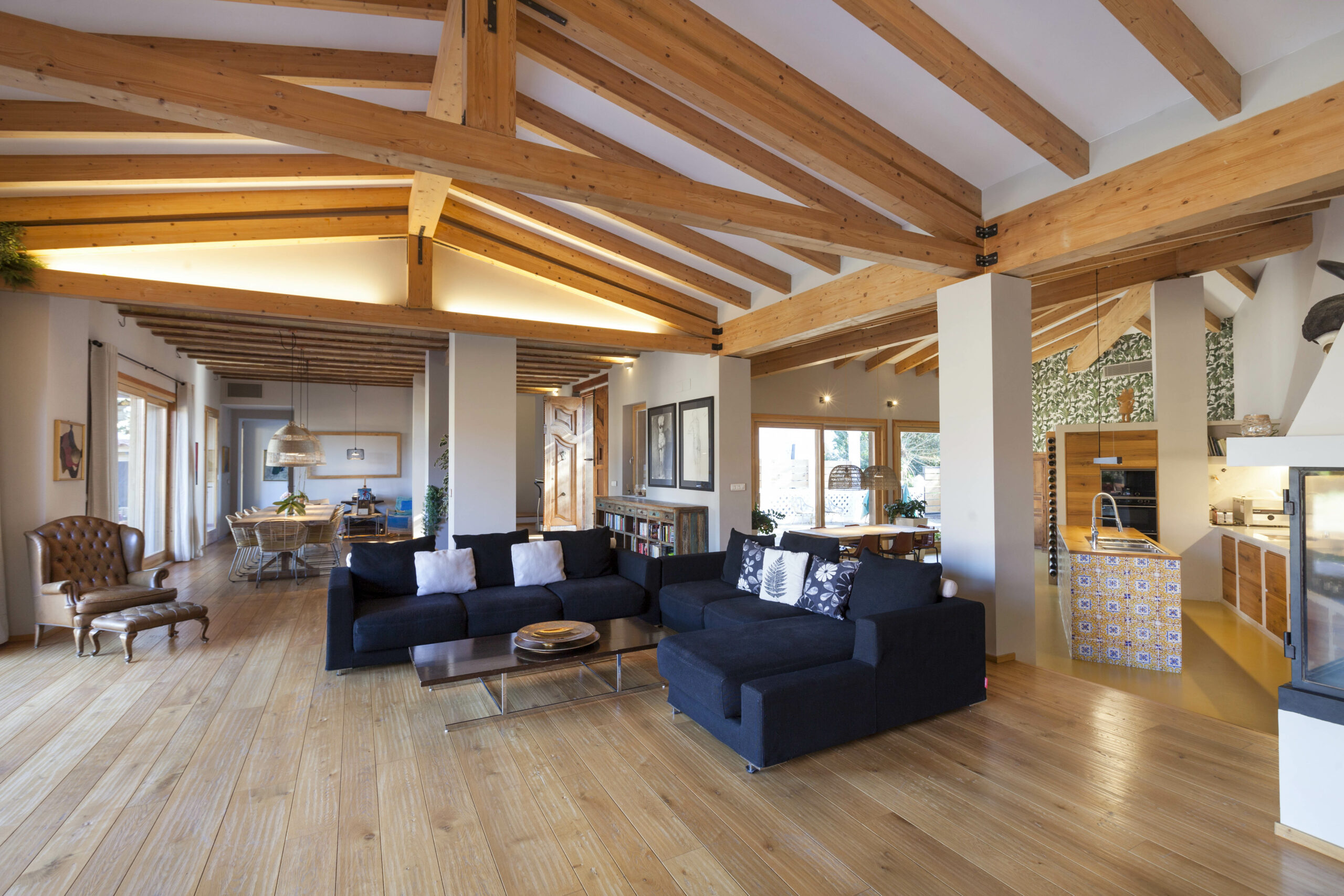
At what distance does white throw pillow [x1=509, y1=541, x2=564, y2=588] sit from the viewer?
16.9 ft

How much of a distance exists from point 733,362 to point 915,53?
4549 mm

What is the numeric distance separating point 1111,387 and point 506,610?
1092 centimetres

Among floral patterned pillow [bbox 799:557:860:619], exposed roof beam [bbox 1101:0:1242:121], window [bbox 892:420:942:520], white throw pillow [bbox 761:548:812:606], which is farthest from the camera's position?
window [bbox 892:420:942:520]

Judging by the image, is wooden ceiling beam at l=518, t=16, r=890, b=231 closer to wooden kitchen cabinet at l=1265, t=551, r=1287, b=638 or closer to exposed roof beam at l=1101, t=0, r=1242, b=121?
exposed roof beam at l=1101, t=0, r=1242, b=121

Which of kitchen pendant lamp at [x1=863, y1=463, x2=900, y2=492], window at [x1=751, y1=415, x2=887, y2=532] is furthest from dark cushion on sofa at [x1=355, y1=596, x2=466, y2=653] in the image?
window at [x1=751, y1=415, x2=887, y2=532]

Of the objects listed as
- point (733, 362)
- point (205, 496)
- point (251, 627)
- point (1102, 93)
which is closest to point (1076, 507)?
point (733, 362)

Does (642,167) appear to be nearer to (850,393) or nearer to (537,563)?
(537,563)

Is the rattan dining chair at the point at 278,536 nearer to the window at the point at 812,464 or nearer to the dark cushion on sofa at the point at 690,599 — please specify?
the dark cushion on sofa at the point at 690,599

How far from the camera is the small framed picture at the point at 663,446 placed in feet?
27.2

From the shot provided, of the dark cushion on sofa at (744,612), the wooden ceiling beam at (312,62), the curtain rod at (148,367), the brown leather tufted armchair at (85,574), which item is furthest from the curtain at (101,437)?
the dark cushion on sofa at (744,612)

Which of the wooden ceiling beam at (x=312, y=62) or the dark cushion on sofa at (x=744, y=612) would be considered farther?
the dark cushion on sofa at (x=744, y=612)

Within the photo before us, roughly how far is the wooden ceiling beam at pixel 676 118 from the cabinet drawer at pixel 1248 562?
15.7 feet

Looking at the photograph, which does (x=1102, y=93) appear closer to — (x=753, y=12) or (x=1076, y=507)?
(x=753, y=12)

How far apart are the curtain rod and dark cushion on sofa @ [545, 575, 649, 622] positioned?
487cm
